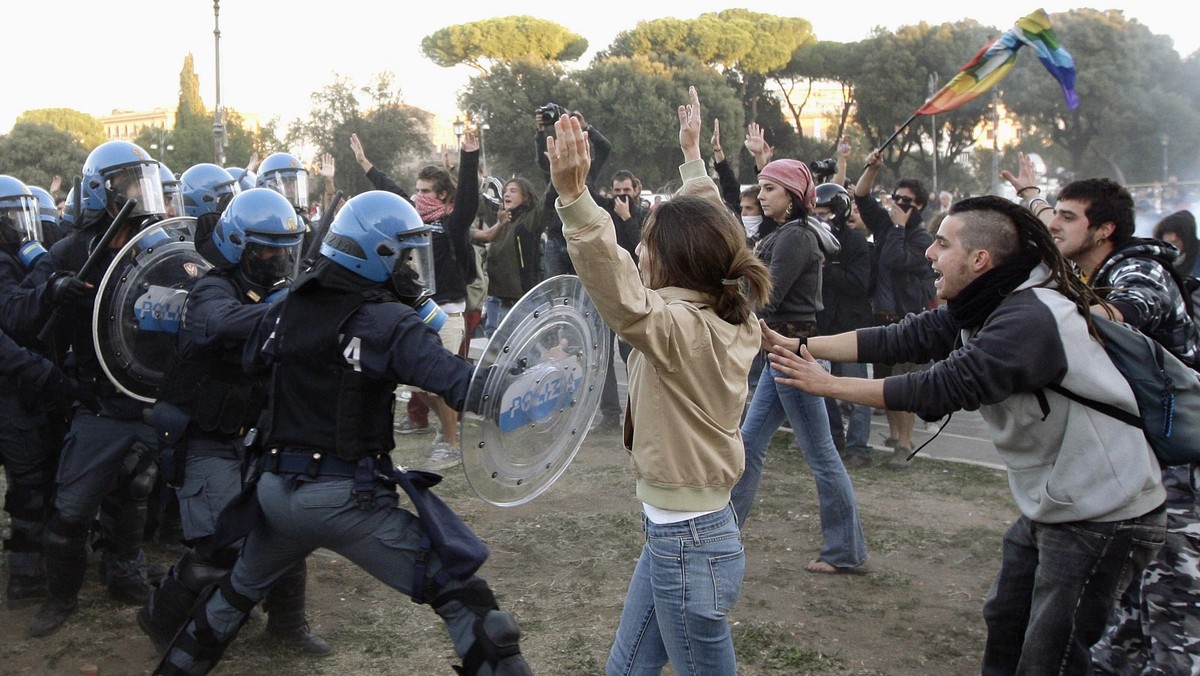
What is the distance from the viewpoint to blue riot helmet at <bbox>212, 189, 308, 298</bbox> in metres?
4.08

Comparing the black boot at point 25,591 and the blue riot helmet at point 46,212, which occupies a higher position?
the blue riot helmet at point 46,212

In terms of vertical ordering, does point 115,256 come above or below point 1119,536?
above

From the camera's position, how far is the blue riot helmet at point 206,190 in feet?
18.8

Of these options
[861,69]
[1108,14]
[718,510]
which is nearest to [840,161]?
[718,510]

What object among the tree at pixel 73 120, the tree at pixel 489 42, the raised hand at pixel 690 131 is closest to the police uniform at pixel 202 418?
the raised hand at pixel 690 131

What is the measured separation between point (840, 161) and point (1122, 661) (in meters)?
4.72

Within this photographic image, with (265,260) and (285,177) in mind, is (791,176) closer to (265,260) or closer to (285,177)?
(265,260)

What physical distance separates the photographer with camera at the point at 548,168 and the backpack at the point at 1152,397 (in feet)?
10.9

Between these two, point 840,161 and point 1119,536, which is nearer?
point 1119,536

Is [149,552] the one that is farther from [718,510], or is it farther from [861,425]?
[861,425]

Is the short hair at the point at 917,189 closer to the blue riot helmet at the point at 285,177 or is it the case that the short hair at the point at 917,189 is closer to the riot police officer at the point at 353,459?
the blue riot helmet at the point at 285,177

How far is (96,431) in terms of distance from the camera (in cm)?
457

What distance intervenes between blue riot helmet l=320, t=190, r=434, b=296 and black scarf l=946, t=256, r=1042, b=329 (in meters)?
1.64

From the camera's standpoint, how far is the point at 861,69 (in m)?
47.8
